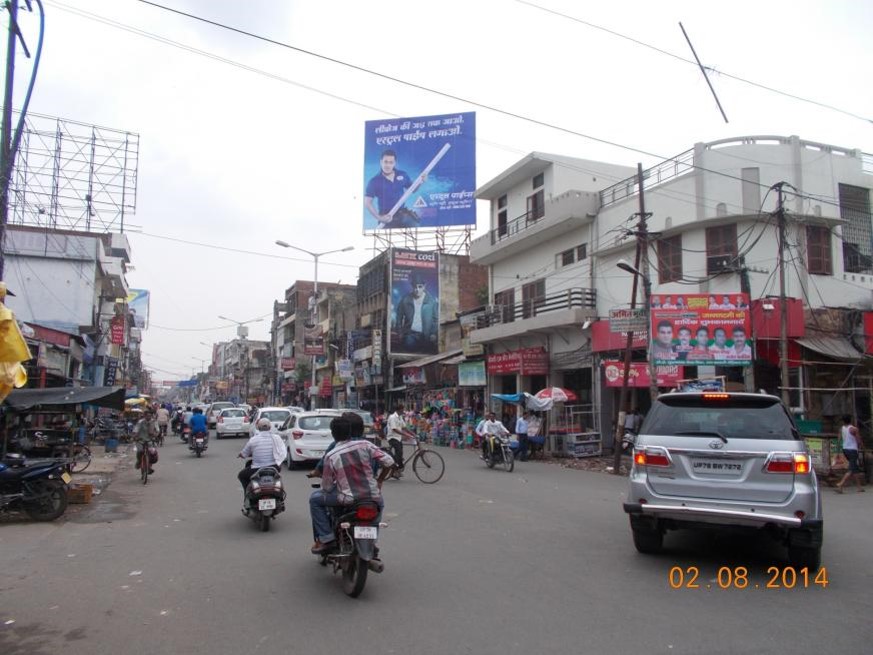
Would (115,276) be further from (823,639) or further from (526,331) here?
(823,639)

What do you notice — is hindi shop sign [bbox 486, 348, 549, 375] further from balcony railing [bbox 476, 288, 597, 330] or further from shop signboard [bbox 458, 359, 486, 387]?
shop signboard [bbox 458, 359, 486, 387]

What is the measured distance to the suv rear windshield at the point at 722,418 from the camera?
21.3 ft

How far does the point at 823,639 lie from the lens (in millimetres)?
4645

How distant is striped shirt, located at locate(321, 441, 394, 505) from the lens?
5898 millimetres

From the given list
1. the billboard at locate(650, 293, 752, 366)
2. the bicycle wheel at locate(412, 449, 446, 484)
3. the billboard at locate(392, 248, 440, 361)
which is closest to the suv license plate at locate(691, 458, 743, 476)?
the bicycle wheel at locate(412, 449, 446, 484)

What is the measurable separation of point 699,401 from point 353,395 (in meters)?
46.4

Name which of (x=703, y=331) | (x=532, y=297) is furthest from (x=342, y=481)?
(x=532, y=297)

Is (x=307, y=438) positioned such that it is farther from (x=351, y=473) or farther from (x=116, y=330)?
(x=116, y=330)

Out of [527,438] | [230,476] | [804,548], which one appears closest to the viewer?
[804,548]

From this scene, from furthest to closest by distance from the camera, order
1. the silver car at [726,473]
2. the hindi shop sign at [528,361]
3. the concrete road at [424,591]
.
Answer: the hindi shop sign at [528,361] → the silver car at [726,473] → the concrete road at [424,591]

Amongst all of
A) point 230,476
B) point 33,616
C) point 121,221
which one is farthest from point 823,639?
point 121,221

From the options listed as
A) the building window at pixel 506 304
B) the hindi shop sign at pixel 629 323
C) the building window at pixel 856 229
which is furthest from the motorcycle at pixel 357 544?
the building window at pixel 506 304

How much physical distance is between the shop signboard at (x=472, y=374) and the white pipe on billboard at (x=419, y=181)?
12.4m

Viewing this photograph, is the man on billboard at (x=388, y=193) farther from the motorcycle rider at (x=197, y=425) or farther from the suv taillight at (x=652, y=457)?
the suv taillight at (x=652, y=457)
